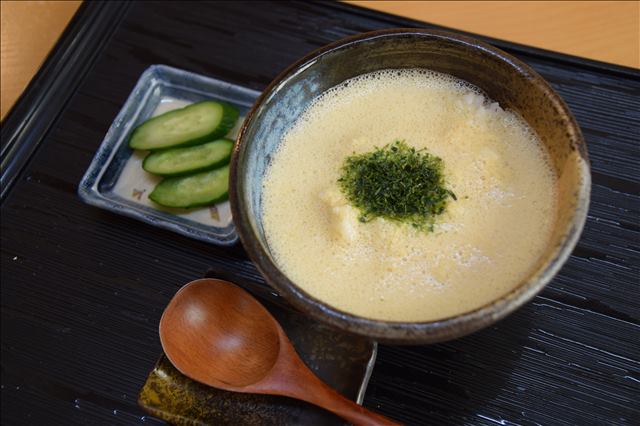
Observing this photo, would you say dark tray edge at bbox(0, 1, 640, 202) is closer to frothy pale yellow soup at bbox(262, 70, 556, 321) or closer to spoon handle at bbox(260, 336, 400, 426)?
frothy pale yellow soup at bbox(262, 70, 556, 321)

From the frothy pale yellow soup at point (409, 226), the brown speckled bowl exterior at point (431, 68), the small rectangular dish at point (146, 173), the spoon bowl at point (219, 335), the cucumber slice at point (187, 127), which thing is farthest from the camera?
the cucumber slice at point (187, 127)

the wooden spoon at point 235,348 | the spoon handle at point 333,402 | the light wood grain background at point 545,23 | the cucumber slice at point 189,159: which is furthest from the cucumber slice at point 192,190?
the light wood grain background at point 545,23

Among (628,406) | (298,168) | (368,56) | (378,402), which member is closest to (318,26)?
(368,56)

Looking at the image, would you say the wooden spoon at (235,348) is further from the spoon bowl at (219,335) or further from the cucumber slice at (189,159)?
the cucumber slice at (189,159)

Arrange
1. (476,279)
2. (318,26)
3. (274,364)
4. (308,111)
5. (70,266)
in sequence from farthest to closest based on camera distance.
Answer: (318,26), (70,266), (308,111), (274,364), (476,279)

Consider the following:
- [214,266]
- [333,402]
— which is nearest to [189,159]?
[214,266]

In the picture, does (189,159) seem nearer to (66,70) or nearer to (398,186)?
(66,70)

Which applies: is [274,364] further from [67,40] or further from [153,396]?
[67,40]
